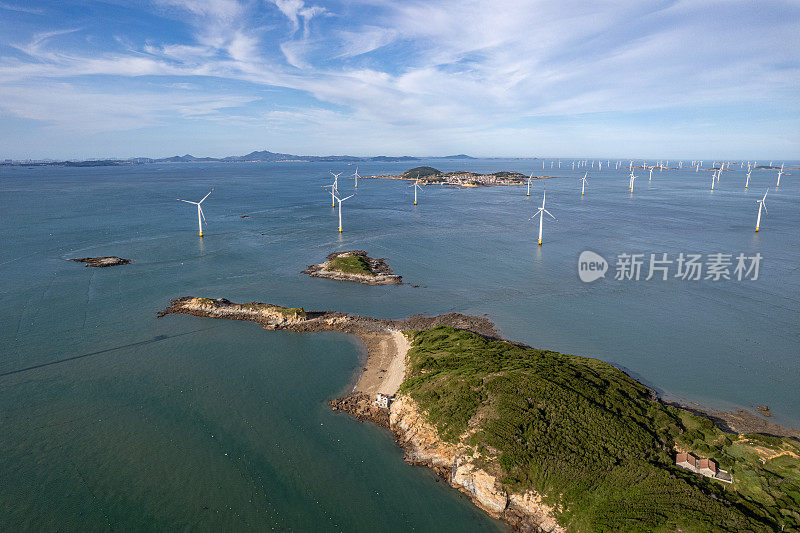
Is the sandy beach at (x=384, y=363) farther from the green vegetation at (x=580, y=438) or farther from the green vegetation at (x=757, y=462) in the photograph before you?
the green vegetation at (x=757, y=462)

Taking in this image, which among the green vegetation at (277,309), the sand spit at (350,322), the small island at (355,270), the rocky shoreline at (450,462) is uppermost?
the small island at (355,270)

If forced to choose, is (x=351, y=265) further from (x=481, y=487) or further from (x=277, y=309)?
(x=481, y=487)

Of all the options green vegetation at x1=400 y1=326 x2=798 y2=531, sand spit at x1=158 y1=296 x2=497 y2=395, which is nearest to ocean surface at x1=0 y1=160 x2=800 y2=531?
sand spit at x1=158 y1=296 x2=497 y2=395

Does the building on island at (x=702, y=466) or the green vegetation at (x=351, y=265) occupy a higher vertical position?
the green vegetation at (x=351, y=265)

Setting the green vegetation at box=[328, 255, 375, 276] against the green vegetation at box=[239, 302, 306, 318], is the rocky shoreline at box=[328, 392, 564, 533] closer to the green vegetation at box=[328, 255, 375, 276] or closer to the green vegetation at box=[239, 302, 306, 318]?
the green vegetation at box=[239, 302, 306, 318]

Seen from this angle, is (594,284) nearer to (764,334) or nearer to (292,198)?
(764,334)

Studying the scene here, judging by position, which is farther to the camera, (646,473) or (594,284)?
(594,284)

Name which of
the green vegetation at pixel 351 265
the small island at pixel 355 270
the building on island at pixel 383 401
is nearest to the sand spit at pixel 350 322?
the building on island at pixel 383 401

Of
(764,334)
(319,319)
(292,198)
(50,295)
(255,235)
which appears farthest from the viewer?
(292,198)

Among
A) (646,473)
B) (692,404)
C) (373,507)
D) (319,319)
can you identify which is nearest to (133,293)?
(319,319)
